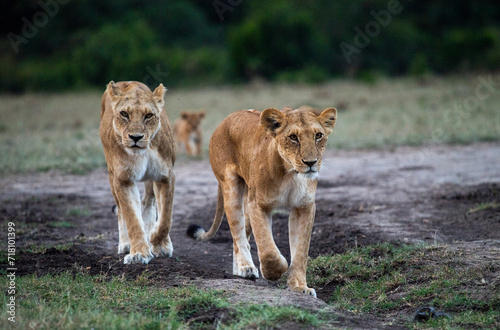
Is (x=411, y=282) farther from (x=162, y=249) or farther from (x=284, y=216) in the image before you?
(x=284, y=216)

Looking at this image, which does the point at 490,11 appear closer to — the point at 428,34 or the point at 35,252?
the point at 428,34

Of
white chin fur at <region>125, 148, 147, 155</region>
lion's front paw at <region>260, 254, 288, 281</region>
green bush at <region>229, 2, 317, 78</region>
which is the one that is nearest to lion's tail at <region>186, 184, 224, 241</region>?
white chin fur at <region>125, 148, 147, 155</region>

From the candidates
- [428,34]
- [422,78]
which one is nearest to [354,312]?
[422,78]

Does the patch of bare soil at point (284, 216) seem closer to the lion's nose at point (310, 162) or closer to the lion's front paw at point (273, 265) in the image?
the lion's front paw at point (273, 265)

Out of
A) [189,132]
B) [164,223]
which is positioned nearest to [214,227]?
[164,223]

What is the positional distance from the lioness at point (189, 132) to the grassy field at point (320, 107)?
0.50m

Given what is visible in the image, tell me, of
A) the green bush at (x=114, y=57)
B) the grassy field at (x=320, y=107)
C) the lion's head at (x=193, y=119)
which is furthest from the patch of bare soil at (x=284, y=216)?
the green bush at (x=114, y=57)

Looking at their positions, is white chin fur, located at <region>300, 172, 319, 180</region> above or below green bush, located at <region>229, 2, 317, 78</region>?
below

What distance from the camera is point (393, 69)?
94.8ft

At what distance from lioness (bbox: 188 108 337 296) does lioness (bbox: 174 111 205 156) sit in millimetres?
6542

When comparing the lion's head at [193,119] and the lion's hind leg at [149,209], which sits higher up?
the lion's head at [193,119]

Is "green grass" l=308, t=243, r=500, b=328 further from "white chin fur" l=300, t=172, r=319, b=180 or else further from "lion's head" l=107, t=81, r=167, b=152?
"lion's head" l=107, t=81, r=167, b=152

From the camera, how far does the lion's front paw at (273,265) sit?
427cm

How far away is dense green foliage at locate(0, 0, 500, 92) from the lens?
84.6ft
